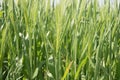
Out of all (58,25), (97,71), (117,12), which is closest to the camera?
(58,25)

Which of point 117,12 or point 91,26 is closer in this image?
point 91,26

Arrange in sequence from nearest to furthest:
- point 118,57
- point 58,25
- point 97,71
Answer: point 58,25, point 97,71, point 118,57

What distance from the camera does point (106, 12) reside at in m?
0.93

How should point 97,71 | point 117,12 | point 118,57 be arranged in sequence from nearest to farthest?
1. point 97,71
2. point 118,57
3. point 117,12

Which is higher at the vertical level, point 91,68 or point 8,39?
point 8,39

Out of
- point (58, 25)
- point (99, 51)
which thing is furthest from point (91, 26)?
point (58, 25)

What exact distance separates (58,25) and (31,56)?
173 millimetres

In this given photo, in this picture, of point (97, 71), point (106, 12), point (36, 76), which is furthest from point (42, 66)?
point (106, 12)

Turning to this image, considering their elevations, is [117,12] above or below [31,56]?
above

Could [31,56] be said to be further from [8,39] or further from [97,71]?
[97,71]

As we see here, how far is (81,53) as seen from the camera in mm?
789

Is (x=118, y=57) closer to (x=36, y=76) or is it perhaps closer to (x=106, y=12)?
(x=106, y=12)

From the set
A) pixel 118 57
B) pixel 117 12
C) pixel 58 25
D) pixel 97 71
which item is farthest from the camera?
pixel 117 12

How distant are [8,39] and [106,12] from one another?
386 mm
